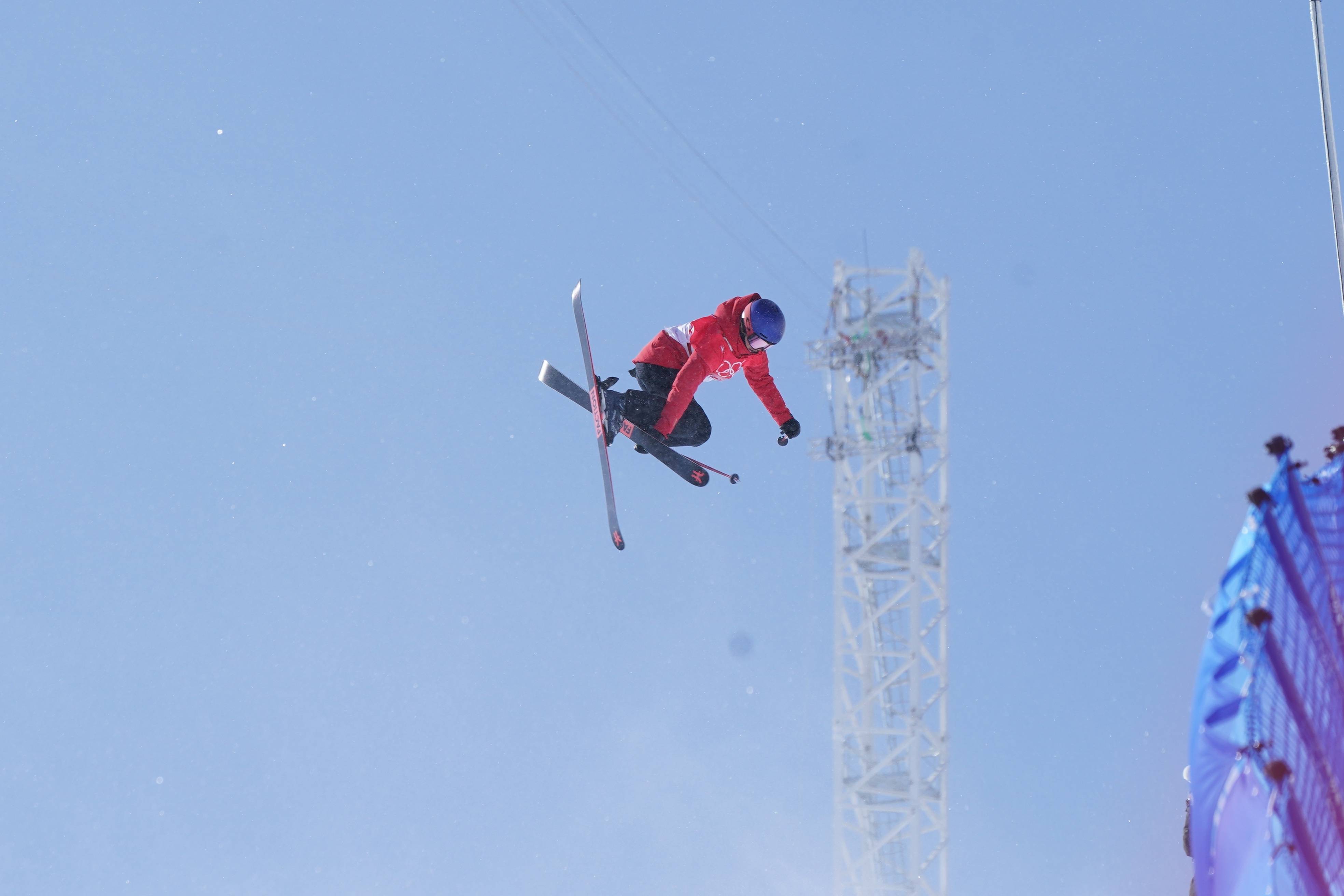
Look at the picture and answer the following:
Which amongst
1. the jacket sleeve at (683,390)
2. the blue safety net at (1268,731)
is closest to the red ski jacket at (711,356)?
the jacket sleeve at (683,390)

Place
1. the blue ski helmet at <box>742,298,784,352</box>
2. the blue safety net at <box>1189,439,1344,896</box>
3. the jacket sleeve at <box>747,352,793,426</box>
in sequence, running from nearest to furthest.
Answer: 1. the blue safety net at <box>1189,439,1344,896</box>
2. the blue ski helmet at <box>742,298,784,352</box>
3. the jacket sleeve at <box>747,352,793,426</box>

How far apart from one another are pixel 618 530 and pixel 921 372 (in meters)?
4.91

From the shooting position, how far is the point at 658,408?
9453 millimetres

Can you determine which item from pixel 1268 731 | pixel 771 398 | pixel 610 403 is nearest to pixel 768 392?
pixel 771 398

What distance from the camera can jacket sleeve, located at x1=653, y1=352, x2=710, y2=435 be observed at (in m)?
8.69

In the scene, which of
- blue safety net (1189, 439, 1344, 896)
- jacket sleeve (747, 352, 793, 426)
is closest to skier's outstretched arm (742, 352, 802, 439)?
jacket sleeve (747, 352, 793, 426)

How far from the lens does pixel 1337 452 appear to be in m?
4.82

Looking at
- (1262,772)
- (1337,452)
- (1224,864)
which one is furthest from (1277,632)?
(1337,452)

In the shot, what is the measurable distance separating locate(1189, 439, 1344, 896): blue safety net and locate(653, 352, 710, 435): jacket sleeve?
4911 mm

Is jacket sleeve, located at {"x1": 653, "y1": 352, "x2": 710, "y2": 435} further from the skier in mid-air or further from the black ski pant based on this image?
the black ski pant

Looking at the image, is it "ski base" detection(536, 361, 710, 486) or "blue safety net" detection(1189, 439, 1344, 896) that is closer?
"blue safety net" detection(1189, 439, 1344, 896)

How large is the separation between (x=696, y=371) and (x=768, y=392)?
2.63 ft

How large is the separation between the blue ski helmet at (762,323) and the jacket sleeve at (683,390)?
0.35 meters

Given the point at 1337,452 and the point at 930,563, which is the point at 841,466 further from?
the point at 1337,452
